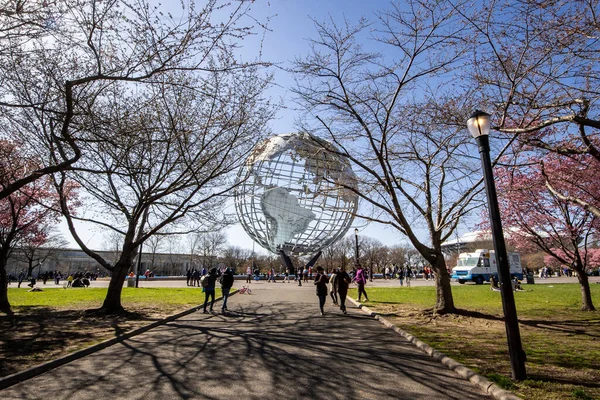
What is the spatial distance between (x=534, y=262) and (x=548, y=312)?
70.7 m

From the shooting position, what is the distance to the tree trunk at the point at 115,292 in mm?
11766

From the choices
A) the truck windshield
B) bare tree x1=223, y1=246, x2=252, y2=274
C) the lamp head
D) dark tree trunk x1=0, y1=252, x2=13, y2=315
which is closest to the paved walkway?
the lamp head

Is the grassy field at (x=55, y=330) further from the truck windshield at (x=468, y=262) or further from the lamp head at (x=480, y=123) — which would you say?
the truck windshield at (x=468, y=262)

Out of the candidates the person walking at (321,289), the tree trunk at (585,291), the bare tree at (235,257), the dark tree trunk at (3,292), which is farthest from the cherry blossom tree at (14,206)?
the bare tree at (235,257)

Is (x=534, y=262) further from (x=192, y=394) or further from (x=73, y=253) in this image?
(x=73, y=253)

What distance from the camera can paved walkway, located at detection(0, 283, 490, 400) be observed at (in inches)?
176

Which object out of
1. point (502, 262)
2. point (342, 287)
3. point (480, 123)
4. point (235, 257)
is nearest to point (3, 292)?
point (342, 287)

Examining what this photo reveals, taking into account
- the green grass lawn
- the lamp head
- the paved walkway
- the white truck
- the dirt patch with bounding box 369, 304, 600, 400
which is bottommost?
the paved walkway

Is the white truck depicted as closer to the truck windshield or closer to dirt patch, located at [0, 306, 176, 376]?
the truck windshield

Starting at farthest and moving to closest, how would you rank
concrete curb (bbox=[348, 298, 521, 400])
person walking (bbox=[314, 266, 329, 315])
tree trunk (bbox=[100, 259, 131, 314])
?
1. person walking (bbox=[314, 266, 329, 315])
2. tree trunk (bbox=[100, 259, 131, 314])
3. concrete curb (bbox=[348, 298, 521, 400])

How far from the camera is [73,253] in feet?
320

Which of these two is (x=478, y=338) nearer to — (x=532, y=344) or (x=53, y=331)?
(x=532, y=344)

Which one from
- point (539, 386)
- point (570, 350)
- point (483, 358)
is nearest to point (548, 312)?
point (570, 350)

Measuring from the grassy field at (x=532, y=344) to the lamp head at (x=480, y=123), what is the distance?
11.9 ft
